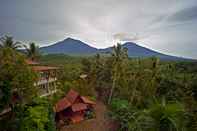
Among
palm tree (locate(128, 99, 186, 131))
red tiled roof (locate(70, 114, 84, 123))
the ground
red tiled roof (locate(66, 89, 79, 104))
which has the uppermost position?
palm tree (locate(128, 99, 186, 131))

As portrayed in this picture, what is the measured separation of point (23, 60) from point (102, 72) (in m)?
28.3

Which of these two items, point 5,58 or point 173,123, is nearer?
point 173,123

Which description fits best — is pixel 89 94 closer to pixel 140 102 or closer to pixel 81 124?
pixel 140 102

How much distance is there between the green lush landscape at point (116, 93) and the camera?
2353cm

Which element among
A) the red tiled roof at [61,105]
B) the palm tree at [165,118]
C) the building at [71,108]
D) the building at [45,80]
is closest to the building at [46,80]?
the building at [45,80]

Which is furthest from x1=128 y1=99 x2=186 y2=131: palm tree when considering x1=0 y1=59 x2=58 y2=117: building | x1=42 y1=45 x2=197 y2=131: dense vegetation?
x1=0 y1=59 x2=58 y2=117: building

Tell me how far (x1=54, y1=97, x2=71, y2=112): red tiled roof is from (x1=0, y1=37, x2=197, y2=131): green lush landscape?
0.89 meters

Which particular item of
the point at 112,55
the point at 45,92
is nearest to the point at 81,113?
the point at 45,92

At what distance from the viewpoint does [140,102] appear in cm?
4222

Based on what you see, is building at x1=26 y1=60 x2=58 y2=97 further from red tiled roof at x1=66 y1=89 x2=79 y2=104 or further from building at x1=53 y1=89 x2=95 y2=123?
red tiled roof at x1=66 y1=89 x2=79 y2=104

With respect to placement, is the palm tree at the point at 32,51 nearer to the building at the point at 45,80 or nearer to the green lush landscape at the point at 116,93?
the green lush landscape at the point at 116,93

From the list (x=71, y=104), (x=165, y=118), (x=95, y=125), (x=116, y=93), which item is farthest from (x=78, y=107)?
(x=165, y=118)

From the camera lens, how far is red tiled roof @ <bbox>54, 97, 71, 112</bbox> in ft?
113

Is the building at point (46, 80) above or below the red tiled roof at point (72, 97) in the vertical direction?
above
